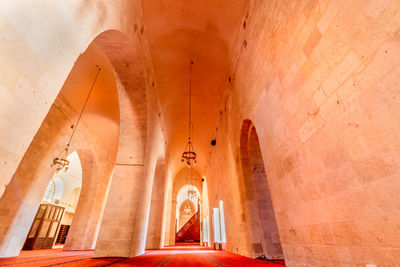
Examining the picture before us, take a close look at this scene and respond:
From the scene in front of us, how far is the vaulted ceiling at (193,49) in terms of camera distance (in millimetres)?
4719

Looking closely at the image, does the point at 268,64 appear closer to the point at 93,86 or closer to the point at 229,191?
the point at 229,191

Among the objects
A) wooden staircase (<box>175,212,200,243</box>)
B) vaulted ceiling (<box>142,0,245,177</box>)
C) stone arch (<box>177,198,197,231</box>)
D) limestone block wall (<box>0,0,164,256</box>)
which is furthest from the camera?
stone arch (<box>177,198,197,231</box>)

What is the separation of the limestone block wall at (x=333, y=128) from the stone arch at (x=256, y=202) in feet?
5.29

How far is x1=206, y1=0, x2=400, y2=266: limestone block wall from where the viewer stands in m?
1.38

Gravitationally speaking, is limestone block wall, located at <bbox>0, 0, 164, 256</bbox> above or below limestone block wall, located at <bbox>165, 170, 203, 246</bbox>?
below

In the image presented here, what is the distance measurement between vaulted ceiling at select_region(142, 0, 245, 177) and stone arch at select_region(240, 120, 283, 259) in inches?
108

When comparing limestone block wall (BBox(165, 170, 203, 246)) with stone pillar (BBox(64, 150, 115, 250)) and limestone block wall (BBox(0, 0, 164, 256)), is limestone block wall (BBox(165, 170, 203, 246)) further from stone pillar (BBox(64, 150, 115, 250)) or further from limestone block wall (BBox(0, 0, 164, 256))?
limestone block wall (BBox(0, 0, 164, 256))

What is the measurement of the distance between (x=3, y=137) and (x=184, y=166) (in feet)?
48.7

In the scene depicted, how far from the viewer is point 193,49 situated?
20.0 feet

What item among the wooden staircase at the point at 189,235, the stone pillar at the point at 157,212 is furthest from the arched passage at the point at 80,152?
the wooden staircase at the point at 189,235

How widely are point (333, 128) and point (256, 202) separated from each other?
3291 millimetres

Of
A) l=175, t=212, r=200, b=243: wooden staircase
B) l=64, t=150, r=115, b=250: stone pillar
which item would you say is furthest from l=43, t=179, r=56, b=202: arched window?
l=175, t=212, r=200, b=243: wooden staircase

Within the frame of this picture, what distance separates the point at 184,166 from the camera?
1580 centimetres

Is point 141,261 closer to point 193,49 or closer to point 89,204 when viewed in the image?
point 193,49
